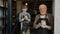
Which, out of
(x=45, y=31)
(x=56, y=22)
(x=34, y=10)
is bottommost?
(x=45, y=31)

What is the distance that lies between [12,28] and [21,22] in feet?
0.69

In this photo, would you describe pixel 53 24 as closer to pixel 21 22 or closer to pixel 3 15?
pixel 21 22

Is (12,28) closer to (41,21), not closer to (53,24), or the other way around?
(41,21)

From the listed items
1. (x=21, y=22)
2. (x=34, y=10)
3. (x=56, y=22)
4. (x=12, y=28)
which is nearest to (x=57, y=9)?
(x=56, y=22)

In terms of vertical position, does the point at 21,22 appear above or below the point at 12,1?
below

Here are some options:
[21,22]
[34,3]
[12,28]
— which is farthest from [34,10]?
[12,28]

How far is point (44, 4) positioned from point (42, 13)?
6.9 inches

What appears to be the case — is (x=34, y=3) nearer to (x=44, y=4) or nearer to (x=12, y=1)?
(x=44, y=4)

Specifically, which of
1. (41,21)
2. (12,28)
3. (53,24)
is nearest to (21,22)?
(12,28)

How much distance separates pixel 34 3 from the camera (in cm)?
288

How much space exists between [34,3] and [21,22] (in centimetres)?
45

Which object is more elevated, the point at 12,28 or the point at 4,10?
the point at 4,10

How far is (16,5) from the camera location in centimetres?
288

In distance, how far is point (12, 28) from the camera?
294 cm
